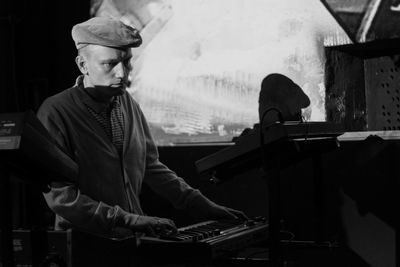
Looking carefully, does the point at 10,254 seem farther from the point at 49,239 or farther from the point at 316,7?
the point at 316,7

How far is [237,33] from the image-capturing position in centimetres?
411

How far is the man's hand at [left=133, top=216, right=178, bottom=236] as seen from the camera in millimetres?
2738

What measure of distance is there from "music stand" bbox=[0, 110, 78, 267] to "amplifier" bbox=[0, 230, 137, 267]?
0.22 m

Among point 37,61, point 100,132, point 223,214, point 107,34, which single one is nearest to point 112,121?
point 100,132

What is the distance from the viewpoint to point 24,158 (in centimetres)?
229

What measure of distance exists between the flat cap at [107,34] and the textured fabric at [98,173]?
26 cm

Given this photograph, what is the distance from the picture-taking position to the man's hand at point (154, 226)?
274 cm

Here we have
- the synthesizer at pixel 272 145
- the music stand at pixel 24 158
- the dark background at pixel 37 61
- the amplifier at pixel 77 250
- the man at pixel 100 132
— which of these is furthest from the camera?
the dark background at pixel 37 61

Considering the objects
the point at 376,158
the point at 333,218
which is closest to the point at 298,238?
the point at 333,218

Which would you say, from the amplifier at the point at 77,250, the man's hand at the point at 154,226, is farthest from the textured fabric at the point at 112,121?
the amplifier at the point at 77,250

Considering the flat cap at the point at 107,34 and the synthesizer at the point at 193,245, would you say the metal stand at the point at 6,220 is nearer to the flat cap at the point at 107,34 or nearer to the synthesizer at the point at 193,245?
the synthesizer at the point at 193,245

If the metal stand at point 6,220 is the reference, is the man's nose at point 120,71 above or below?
above

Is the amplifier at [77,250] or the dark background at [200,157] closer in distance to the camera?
the amplifier at [77,250]

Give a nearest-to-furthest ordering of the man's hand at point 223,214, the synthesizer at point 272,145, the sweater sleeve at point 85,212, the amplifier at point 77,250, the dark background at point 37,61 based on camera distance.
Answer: the amplifier at point 77,250 → the synthesizer at point 272,145 → the sweater sleeve at point 85,212 → the man's hand at point 223,214 → the dark background at point 37,61
